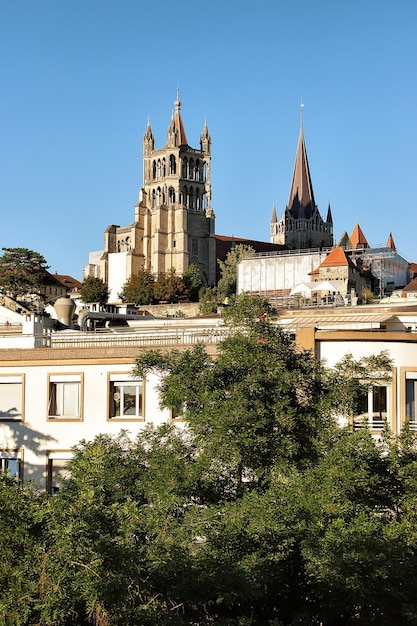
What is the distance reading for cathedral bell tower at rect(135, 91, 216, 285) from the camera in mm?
158750

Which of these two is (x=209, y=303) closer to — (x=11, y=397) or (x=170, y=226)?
(x=170, y=226)

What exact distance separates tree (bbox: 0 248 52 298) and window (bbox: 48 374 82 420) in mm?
82541

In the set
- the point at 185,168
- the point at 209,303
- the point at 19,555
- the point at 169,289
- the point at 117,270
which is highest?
the point at 185,168

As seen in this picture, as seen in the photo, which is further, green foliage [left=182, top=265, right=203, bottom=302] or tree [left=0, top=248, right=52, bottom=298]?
green foliage [left=182, top=265, right=203, bottom=302]

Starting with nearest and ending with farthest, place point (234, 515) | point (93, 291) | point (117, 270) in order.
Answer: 1. point (234, 515)
2. point (93, 291)
3. point (117, 270)

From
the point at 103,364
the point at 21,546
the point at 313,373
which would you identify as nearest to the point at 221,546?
the point at 21,546

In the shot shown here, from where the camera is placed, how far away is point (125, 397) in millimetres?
21250

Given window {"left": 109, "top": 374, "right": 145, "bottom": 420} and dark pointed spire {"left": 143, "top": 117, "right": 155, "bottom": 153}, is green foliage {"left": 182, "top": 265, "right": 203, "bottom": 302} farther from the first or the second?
window {"left": 109, "top": 374, "right": 145, "bottom": 420}

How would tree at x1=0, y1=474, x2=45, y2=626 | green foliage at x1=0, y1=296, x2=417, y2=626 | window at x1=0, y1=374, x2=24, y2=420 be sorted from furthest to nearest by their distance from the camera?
window at x1=0, y1=374, x2=24, y2=420
green foliage at x1=0, y1=296, x2=417, y2=626
tree at x1=0, y1=474, x2=45, y2=626

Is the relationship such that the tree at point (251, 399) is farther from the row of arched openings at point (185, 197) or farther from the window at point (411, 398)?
the row of arched openings at point (185, 197)

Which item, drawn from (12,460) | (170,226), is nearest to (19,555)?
(12,460)

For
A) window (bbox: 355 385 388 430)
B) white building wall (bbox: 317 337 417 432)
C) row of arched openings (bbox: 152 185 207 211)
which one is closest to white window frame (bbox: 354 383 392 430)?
window (bbox: 355 385 388 430)

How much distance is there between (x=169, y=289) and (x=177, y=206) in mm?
42466

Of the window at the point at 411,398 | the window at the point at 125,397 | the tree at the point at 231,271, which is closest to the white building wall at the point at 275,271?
the tree at the point at 231,271
